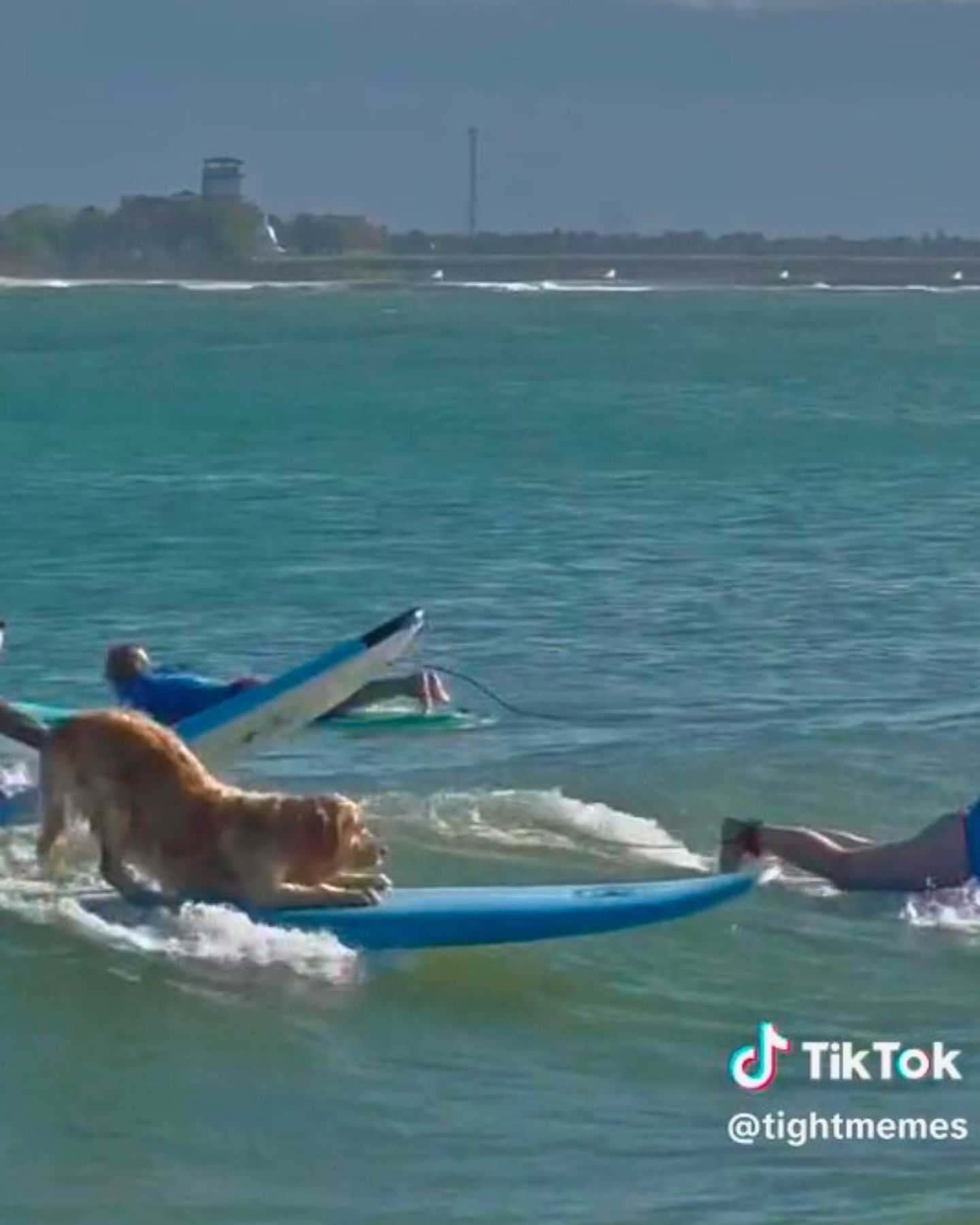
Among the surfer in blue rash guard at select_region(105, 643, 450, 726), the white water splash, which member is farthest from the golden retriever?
the surfer in blue rash guard at select_region(105, 643, 450, 726)

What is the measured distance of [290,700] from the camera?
55.0 ft

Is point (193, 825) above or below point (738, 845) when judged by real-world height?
above

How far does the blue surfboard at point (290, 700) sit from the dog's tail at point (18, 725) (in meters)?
0.72

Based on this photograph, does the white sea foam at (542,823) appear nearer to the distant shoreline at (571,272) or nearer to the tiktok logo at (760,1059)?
the tiktok logo at (760,1059)

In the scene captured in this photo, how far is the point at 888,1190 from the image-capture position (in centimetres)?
1115

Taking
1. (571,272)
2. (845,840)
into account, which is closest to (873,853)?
(845,840)

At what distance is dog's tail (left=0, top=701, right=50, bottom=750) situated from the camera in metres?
15.3

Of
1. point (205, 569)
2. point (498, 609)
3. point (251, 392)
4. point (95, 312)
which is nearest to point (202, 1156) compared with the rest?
point (498, 609)

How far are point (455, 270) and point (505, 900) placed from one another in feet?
567

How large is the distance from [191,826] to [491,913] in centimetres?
116

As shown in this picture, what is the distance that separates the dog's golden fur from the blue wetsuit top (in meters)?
3.47

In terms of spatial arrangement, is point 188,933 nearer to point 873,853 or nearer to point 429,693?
point 873,853

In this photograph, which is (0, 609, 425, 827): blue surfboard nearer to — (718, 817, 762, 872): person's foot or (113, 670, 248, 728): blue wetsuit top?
(113, 670, 248, 728): blue wetsuit top

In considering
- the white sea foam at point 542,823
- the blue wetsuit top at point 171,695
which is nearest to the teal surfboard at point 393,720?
the white sea foam at point 542,823
